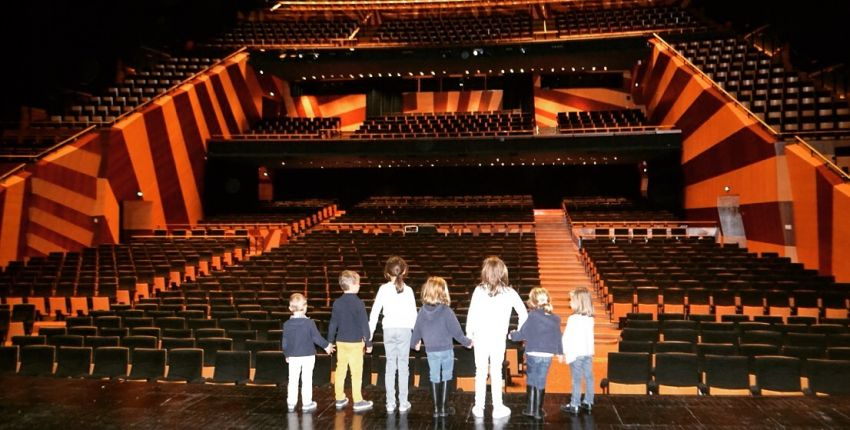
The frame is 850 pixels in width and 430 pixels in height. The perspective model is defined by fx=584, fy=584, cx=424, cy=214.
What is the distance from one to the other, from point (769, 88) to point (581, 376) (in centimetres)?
1406

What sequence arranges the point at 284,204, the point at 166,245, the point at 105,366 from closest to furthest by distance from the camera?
the point at 105,366
the point at 166,245
the point at 284,204

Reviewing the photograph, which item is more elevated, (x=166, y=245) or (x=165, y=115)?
(x=165, y=115)

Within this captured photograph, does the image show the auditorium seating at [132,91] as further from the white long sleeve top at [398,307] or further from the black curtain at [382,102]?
the white long sleeve top at [398,307]

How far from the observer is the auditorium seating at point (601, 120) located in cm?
1958

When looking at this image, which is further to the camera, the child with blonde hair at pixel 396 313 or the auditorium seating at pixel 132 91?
the auditorium seating at pixel 132 91

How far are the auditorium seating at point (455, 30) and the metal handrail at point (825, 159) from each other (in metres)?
12.7

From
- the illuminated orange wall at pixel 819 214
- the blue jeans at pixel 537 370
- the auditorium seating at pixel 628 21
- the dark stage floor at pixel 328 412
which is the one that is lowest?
the dark stage floor at pixel 328 412

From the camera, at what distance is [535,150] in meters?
18.8

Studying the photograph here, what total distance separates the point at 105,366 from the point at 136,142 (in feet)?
37.9

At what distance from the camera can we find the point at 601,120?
20.4m

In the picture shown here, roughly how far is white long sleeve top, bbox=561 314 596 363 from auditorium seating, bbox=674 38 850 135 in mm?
10506

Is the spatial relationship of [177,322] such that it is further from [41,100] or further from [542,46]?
[542,46]

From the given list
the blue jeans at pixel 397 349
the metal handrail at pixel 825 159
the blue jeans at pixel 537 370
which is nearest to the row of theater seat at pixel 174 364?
the blue jeans at pixel 397 349

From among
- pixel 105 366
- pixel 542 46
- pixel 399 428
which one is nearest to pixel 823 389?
pixel 399 428
